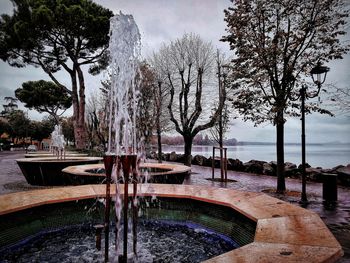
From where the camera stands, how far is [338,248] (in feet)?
6.64

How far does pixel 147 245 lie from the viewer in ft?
11.4

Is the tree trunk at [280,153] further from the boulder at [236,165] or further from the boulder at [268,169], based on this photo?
the boulder at [236,165]

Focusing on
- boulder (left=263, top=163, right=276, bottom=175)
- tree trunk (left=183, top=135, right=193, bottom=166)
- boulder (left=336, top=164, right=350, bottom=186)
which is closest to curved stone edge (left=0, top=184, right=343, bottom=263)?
boulder (left=336, top=164, right=350, bottom=186)

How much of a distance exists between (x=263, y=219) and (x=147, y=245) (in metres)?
1.59

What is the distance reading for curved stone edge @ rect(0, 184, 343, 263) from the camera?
192 cm

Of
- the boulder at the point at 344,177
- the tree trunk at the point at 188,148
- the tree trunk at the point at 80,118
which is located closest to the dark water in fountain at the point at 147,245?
the boulder at the point at 344,177

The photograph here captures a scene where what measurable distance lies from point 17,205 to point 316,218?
153 inches

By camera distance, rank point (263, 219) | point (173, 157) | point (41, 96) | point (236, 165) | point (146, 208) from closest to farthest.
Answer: point (263, 219) < point (146, 208) < point (236, 165) < point (173, 157) < point (41, 96)

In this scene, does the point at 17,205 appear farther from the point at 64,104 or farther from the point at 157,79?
the point at 64,104

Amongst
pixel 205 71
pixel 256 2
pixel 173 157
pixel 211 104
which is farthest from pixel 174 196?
pixel 173 157

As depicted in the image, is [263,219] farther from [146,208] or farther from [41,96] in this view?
[41,96]

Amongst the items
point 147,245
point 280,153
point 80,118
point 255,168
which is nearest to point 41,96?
point 80,118

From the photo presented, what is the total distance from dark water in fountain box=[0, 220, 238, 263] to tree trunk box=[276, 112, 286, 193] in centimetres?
618

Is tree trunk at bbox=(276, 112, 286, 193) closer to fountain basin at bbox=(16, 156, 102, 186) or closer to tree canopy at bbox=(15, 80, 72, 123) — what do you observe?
fountain basin at bbox=(16, 156, 102, 186)
